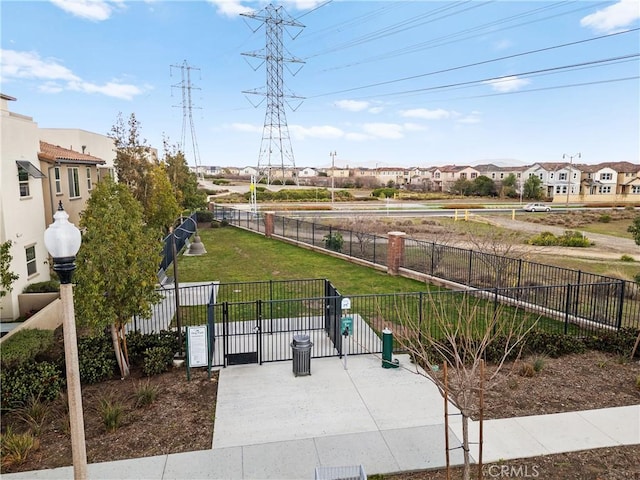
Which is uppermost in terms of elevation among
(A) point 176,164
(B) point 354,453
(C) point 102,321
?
(A) point 176,164

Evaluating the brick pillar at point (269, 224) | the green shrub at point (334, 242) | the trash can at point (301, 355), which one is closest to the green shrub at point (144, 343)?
the trash can at point (301, 355)

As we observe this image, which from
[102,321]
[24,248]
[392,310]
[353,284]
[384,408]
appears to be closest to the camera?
[384,408]

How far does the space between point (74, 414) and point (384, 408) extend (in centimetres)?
500

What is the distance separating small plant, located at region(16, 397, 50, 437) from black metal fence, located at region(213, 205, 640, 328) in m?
9.90

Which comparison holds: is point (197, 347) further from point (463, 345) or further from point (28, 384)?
point (463, 345)

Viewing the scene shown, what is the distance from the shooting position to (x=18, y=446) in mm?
6230

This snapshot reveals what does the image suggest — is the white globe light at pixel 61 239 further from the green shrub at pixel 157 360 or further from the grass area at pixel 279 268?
the grass area at pixel 279 268

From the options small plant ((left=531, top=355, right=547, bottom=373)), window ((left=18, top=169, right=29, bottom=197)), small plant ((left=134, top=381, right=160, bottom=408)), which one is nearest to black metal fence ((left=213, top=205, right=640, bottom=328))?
small plant ((left=531, top=355, right=547, bottom=373))

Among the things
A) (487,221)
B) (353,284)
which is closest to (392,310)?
(353,284)

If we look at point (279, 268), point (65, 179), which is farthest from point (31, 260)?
point (279, 268)

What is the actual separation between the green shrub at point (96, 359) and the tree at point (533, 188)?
76.6 meters

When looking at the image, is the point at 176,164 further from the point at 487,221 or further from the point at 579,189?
the point at 579,189

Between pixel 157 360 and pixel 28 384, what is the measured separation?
2.23m

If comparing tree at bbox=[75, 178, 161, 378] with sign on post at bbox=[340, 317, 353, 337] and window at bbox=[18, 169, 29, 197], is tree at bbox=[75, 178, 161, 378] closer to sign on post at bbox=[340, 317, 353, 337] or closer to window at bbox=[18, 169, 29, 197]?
sign on post at bbox=[340, 317, 353, 337]
